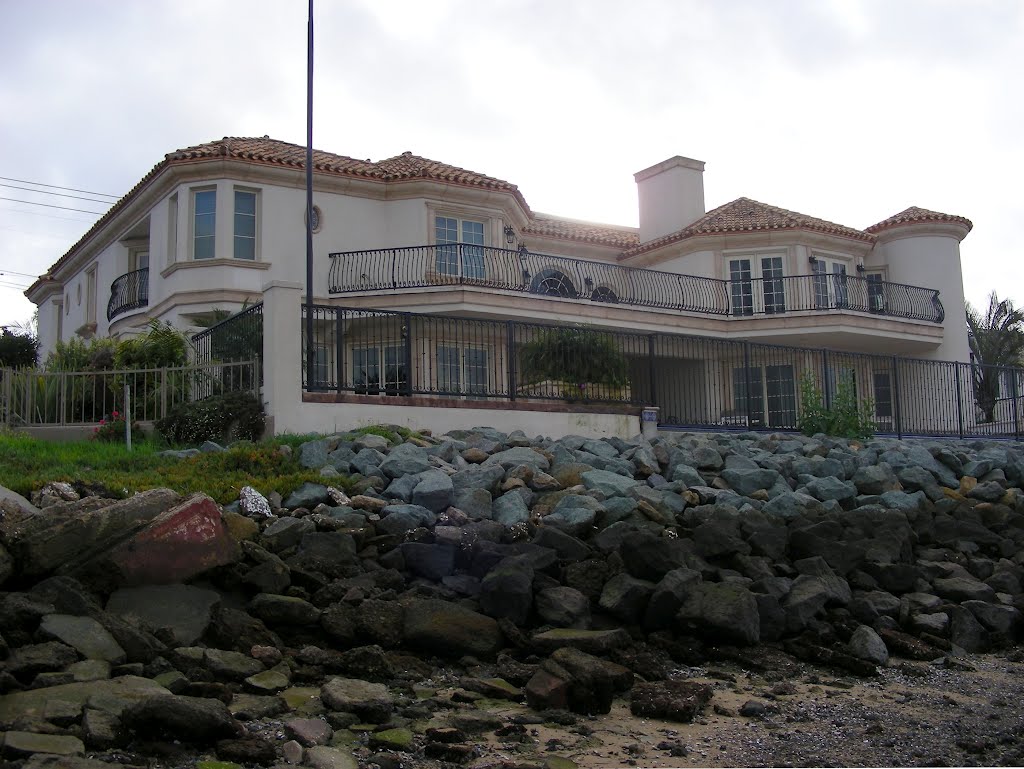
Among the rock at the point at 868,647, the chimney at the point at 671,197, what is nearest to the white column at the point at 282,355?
the rock at the point at 868,647

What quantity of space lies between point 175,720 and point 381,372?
9.30m

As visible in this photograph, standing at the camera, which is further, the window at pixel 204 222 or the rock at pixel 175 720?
the window at pixel 204 222

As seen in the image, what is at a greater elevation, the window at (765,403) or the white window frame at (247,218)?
the white window frame at (247,218)

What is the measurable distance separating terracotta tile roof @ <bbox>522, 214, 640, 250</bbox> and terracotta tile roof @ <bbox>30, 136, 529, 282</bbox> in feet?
3.72

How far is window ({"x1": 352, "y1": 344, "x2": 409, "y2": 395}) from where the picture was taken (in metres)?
14.0

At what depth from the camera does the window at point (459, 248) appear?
76.0 feet

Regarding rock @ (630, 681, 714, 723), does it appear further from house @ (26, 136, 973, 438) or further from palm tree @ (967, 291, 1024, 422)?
palm tree @ (967, 291, 1024, 422)

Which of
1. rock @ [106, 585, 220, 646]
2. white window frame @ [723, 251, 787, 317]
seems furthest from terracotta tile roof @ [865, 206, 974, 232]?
rock @ [106, 585, 220, 646]

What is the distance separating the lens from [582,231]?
28750 mm

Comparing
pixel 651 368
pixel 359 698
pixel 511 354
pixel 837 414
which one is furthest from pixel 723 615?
pixel 837 414

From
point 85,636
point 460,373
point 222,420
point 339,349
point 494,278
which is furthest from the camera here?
point 494,278

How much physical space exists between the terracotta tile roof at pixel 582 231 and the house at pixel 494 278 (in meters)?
0.09

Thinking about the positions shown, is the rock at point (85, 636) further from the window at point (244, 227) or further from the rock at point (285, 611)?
the window at point (244, 227)

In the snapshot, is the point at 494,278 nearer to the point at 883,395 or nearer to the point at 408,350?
the point at 408,350
